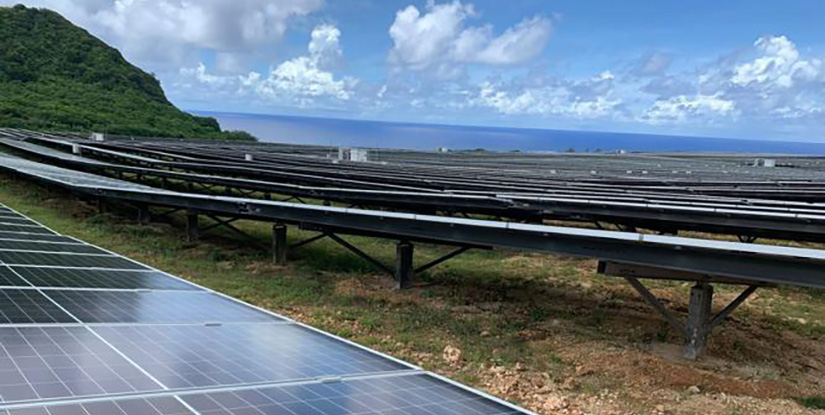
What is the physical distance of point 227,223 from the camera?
18.3m

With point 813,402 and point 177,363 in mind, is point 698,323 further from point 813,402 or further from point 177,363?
point 177,363

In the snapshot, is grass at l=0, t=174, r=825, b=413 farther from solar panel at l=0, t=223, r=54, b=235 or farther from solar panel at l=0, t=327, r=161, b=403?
solar panel at l=0, t=327, r=161, b=403

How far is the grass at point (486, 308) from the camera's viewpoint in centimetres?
913

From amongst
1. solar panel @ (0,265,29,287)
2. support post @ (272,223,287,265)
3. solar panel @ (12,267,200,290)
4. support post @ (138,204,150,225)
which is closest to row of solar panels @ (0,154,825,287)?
support post @ (272,223,287,265)

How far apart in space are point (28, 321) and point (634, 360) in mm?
8517

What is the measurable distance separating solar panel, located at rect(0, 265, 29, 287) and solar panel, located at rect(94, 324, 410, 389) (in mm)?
2165

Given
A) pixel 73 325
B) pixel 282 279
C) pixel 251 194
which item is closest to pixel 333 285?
pixel 282 279

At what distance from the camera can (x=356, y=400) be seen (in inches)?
185

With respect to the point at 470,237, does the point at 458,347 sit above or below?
below

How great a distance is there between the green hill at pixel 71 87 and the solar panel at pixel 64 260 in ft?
205

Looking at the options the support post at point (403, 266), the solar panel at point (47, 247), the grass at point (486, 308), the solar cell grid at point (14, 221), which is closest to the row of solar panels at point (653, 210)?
the grass at point (486, 308)

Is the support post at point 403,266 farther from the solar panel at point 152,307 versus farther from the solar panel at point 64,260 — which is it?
the solar panel at point 152,307

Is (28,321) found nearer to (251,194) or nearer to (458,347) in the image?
(458,347)

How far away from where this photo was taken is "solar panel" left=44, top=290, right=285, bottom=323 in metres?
6.64
